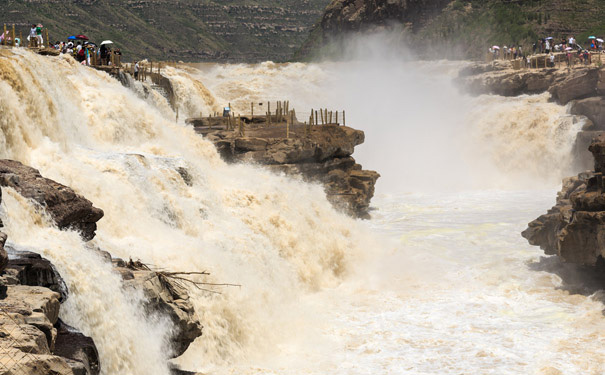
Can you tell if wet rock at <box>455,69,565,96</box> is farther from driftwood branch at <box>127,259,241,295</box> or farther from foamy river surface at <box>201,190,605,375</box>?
driftwood branch at <box>127,259,241,295</box>

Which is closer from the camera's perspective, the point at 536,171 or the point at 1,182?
the point at 1,182

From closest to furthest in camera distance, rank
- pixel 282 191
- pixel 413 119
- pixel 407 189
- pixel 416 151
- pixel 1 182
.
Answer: pixel 1 182, pixel 282 191, pixel 407 189, pixel 416 151, pixel 413 119

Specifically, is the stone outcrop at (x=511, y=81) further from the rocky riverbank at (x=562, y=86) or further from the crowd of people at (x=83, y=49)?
the crowd of people at (x=83, y=49)

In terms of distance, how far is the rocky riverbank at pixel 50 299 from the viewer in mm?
8672

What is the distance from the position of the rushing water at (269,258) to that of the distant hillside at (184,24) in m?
73.7

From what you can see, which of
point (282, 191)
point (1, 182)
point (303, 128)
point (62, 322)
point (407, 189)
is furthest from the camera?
point (407, 189)

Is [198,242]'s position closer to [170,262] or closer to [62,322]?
[170,262]

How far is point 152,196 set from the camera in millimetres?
18453

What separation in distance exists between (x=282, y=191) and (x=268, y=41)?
109320 mm

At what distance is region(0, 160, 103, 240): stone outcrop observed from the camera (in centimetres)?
1342

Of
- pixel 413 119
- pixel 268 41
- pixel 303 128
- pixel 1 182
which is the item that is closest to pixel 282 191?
pixel 303 128

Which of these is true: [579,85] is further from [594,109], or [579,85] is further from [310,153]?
[310,153]

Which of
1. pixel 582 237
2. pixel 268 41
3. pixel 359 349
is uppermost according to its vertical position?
pixel 268 41

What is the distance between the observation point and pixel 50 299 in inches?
397
